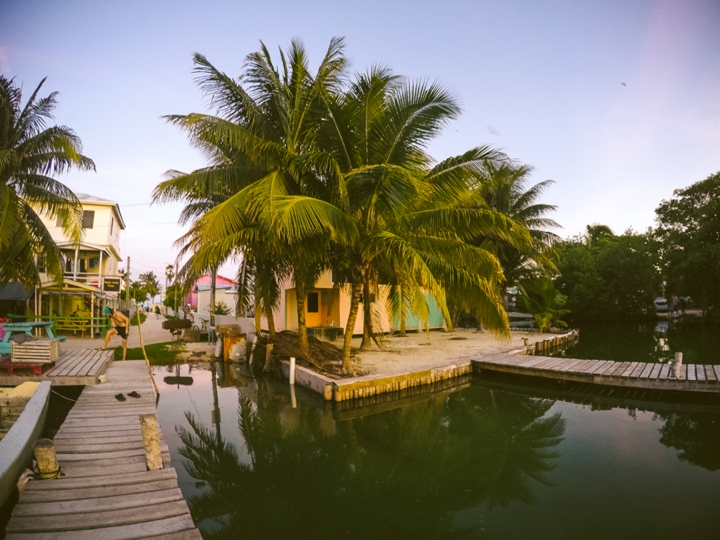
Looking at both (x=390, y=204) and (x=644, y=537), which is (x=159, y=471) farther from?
(x=390, y=204)

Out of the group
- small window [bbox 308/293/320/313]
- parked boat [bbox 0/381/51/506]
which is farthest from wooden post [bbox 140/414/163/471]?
small window [bbox 308/293/320/313]

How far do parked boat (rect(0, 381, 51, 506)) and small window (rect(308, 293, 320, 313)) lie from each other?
11.8m

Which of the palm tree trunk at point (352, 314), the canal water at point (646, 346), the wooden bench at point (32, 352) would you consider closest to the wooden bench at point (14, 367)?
the wooden bench at point (32, 352)

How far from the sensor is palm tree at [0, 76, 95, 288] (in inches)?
485

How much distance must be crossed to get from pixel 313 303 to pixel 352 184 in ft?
34.6

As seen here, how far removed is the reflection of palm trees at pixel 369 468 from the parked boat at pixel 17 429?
1990 mm

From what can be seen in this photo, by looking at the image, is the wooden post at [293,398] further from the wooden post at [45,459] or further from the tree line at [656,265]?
the tree line at [656,265]

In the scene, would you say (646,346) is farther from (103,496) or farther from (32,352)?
(32,352)

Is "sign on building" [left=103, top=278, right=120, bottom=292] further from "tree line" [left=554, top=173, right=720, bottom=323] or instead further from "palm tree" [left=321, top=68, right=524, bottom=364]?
"tree line" [left=554, top=173, right=720, bottom=323]

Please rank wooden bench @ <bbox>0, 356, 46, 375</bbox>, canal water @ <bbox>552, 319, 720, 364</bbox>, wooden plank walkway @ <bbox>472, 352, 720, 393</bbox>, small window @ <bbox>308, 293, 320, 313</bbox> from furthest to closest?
small window @ <bbox>308, 293, 320, 313</bbox>, canal water @ <bbox>552, 319, 720, 364</bbox>, wooden plank walkway @ <bbox>472, 352, 720, 393</bbox>, wooden bench @ <bbox>0, 356, 46, 375</bbox>

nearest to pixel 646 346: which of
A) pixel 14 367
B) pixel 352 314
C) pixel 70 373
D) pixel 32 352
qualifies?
pixel 352 314

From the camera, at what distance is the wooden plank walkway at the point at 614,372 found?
10.3 m

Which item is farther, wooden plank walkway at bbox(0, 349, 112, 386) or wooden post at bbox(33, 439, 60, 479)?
wooden plank walkway at bbox(0, 349, 112, 386)

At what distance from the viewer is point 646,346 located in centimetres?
2081
